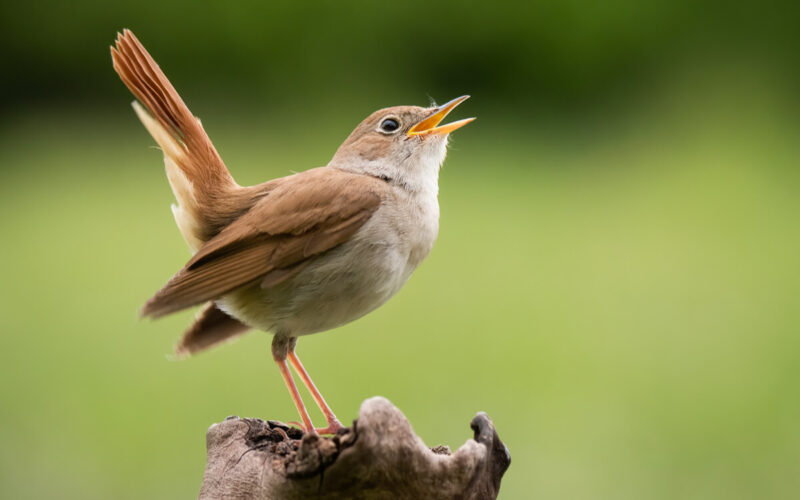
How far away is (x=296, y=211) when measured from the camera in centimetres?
281

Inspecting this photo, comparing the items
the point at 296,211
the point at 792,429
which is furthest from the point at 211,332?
the point at 792,429

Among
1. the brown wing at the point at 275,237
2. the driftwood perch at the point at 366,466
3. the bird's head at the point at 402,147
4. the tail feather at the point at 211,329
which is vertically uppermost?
the bird's head at the point at 402,147

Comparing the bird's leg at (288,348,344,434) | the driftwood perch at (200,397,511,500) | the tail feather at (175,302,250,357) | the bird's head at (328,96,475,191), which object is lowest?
the driftwood perch at (200,397,511,500)

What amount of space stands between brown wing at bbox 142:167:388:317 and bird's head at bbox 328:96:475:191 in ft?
0.70

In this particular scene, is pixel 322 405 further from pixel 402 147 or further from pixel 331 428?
pixel 402 147

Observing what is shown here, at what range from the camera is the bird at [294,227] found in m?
2.77

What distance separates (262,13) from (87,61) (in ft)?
4.81

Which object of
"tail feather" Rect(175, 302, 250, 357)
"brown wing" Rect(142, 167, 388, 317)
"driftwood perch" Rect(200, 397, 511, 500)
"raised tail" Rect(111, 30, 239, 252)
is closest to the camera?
"driftwood perch" Rect(200, 397, 511, 500)

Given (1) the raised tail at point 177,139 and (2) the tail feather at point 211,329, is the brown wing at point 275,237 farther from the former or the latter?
(2) the tail feather at point 211,329

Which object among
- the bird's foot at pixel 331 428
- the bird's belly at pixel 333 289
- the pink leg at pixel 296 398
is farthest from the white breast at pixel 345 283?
the bird's foot at pixel 331 428

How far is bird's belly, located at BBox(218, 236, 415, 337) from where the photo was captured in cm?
277

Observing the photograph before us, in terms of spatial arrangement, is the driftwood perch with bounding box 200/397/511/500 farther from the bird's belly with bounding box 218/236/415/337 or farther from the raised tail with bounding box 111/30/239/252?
the raised tail with bounding box 111/30/239/252

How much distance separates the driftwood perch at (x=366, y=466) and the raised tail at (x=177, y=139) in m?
0.76

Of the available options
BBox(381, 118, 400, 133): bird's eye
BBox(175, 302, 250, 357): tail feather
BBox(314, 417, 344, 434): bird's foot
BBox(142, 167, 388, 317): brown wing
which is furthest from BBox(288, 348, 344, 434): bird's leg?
BBox(381, 118, 400, 133): bird's eye
